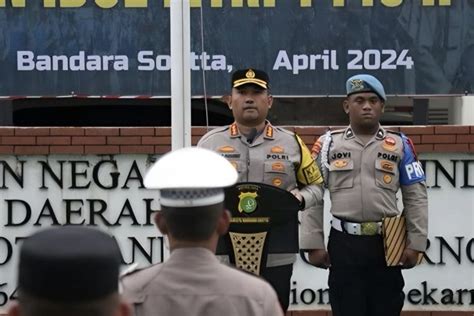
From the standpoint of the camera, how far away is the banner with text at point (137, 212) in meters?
6.96

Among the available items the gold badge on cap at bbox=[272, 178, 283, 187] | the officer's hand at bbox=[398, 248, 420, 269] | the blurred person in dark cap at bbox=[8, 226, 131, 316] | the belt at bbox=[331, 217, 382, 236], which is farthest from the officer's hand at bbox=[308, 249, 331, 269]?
the blurred person in dark cap at bbox=[8, 226, 131, 316]

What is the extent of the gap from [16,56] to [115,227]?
59.4 inches

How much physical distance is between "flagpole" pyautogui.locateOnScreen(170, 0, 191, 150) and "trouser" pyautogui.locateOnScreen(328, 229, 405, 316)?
3.67 feet

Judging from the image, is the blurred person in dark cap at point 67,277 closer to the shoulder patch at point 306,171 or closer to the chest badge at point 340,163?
the shoulder patch at point 306,171

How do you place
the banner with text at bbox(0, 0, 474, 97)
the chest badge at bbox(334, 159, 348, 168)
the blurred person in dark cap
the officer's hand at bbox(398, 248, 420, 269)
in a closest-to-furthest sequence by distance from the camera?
1. the blurred person in dark cap
2. the officer's hand at bbox(398, 248, 420, 269)
3. the chest badge at bbox(334, 159, 348, 168)
4. the banner with text at bbox(0, 0, 474, 97)

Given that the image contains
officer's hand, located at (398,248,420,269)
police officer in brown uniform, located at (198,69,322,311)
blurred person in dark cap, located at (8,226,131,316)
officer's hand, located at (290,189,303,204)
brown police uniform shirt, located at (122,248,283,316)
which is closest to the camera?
blurred person in dark cap, located at (8,226,131,316)

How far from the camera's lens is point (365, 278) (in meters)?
5.49

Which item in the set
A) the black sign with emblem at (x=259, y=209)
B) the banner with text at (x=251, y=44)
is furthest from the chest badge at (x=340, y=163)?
the banner with text at (x=251, y=44)

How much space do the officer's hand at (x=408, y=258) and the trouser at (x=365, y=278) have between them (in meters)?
0.07

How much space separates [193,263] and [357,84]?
3160 millimetres

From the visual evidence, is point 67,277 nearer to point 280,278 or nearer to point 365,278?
point 280,278

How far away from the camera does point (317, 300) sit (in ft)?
22.9

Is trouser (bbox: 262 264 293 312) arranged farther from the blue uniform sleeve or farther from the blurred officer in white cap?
the blurred officer in white cap

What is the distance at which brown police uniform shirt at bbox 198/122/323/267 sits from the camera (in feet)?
16.8
